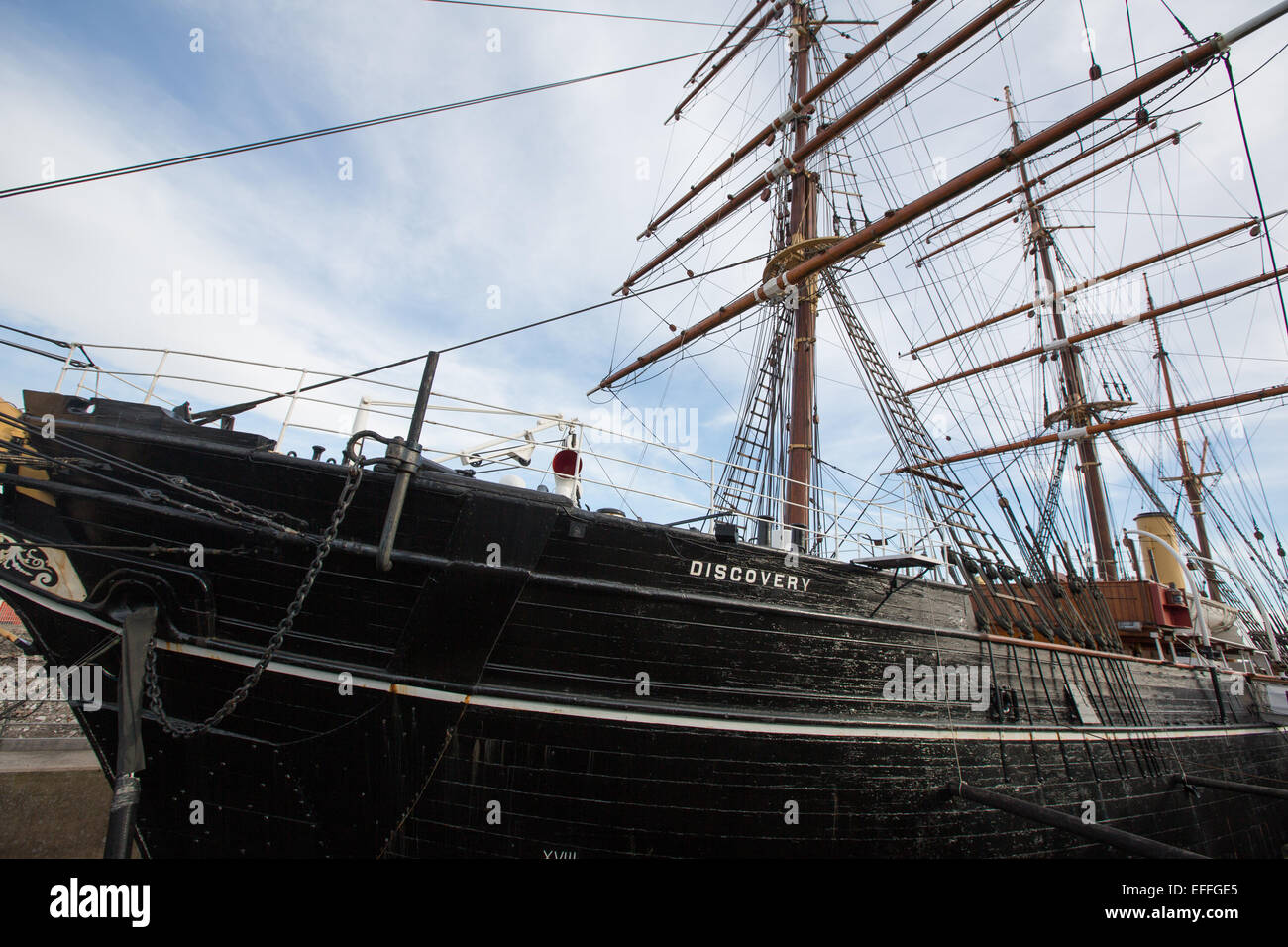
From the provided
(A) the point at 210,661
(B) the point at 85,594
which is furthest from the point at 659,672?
(B) the point at 85,594

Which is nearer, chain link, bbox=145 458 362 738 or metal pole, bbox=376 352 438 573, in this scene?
chain link, bbox=145 458 362 738

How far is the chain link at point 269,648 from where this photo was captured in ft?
14.2

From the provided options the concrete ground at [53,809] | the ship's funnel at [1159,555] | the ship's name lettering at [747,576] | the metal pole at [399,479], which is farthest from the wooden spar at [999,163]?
the concrete ground at [53,809]

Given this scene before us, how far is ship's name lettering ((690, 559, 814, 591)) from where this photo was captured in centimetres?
562

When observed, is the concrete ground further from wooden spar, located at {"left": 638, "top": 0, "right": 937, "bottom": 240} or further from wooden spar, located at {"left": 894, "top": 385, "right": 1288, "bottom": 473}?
wooden spar, located at {"left": 894, "top": 385, "right": 1288, "bottom": 473}

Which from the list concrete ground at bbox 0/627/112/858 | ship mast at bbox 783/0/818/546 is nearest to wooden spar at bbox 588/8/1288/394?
ship mast at bbox 783/0/818/546

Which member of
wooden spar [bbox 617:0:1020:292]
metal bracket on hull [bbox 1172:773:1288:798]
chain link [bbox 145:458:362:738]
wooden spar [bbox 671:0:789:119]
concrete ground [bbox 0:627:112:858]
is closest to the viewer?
chain link [bbox 145:458:362:738]

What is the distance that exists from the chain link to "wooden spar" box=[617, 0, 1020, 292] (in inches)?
452

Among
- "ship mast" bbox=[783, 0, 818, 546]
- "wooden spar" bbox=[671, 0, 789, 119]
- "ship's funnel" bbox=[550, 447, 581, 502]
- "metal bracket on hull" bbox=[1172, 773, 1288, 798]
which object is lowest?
"metal bracket on hull" bbox=[1172, 773, 1288, 798]

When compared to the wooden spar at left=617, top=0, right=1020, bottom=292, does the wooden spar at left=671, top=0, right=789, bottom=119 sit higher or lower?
higher

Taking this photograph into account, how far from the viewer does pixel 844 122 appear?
11.7m
